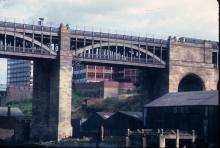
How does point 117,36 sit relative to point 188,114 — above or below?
above

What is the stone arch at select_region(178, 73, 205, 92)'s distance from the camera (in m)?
94.7

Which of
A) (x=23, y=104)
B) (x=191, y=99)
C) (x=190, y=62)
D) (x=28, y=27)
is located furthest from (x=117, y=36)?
(x=23, y=104)

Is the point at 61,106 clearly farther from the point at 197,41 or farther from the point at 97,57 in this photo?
the point at 197,41

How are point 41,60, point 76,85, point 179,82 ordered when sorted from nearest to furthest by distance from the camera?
point 41,60 < point 179,82 < point 76,85

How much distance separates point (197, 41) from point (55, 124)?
34344mm

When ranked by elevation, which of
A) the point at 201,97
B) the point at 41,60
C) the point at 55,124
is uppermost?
the point at 41,60

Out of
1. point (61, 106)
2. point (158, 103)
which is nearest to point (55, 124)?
point (61, 106)

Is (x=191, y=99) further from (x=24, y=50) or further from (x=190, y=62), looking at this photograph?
(x=24, y=50)

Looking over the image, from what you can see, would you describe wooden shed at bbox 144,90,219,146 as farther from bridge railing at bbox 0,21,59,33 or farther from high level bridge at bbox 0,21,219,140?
bridge railing at bbox 0,21,59,33

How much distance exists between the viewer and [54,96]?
7956cm

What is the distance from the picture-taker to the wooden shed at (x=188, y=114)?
6494 centimetres

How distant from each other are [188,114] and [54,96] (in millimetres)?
22538

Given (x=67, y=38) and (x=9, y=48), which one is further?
(x=67, y=38)

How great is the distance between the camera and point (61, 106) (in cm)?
7800
